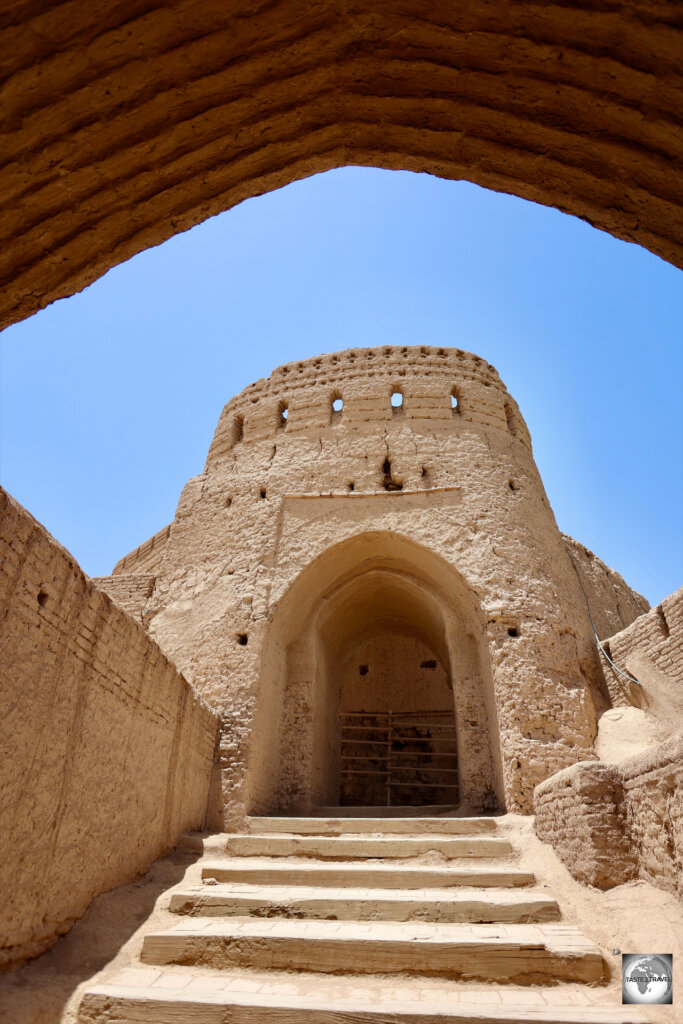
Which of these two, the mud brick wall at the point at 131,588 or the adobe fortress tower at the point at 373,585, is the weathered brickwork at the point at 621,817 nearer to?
the adobe fortress tower at the point at 373,585

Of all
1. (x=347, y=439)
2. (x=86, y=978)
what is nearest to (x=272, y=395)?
(x=347, y=439)

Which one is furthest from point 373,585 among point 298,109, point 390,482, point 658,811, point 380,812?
point 298,109

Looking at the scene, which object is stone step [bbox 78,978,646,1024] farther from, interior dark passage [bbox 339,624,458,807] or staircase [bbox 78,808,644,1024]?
interior dark passage [bbox 339,624,458,807]

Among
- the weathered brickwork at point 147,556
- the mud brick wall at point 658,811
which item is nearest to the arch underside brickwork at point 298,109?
the mud brick wall at point 658,811

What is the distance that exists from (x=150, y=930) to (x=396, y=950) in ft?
6.63

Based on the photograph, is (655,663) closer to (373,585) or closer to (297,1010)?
(373,585)

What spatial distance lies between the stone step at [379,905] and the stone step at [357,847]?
2.92 feet

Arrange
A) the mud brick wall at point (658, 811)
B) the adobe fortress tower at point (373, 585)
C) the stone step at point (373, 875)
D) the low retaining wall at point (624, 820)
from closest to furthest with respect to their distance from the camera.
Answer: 1. the mud brick wall at point (658, 811)
2. the low retaining wall at point (624, 820)
3. the stone step at point (373, 875)
4. the adobe fortress tower at point (373, 585)

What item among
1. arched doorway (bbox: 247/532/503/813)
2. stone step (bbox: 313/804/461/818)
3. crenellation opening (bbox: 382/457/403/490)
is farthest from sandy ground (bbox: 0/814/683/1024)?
crenellation opening (bbox: 382/457/403/490)

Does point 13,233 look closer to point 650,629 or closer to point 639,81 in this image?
point 639,81

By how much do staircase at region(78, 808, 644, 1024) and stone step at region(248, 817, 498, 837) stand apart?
81 cm

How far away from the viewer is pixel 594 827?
17.0 ft

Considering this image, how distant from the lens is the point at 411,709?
1379cm

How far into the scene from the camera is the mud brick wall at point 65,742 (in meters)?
3.96
